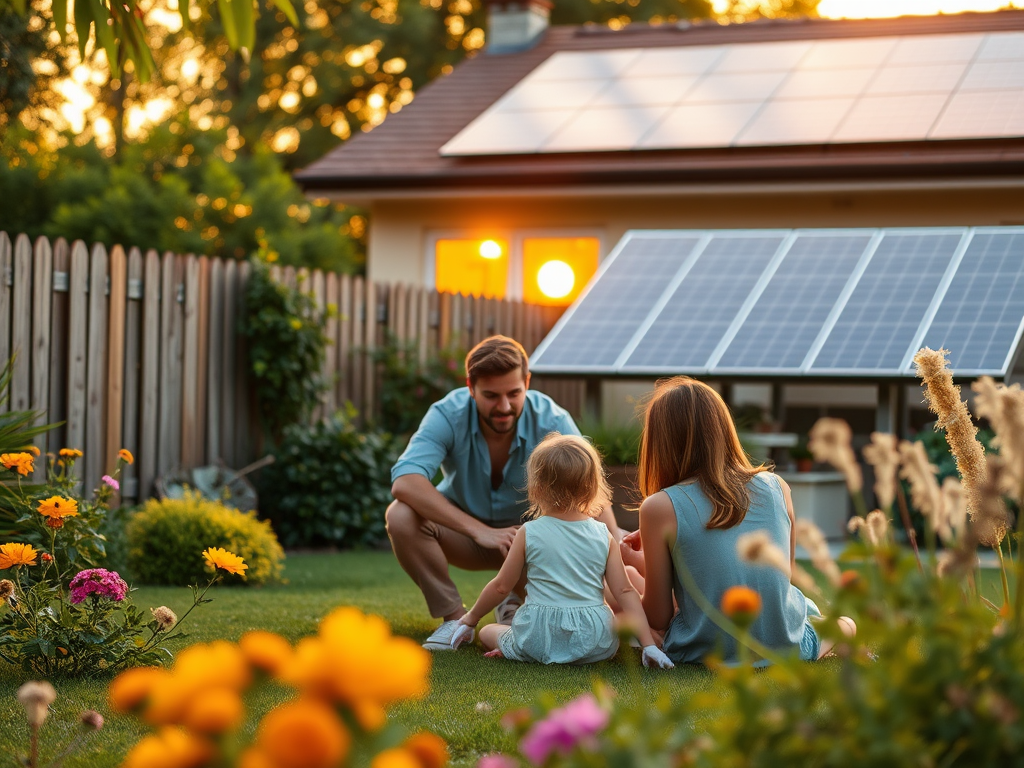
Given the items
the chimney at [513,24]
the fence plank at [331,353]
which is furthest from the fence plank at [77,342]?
the chimney at [513,24]

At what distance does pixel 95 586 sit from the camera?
371 cm

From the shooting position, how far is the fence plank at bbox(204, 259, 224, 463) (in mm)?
8523

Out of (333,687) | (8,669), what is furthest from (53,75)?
(333,687)

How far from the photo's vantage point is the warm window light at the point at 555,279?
1352 cm

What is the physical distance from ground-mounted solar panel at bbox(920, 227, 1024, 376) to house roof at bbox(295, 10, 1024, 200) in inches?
67.8

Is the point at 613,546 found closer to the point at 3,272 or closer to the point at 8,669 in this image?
the point at 8,669

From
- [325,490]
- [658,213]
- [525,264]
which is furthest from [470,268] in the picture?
[325,490]

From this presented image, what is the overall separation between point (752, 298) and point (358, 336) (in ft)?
10.4

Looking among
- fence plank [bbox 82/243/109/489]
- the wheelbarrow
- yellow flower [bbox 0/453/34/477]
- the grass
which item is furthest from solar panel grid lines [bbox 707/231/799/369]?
yellow flower [bbox 0/453/34/477]

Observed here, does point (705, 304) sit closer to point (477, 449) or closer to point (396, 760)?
point (477, 449)

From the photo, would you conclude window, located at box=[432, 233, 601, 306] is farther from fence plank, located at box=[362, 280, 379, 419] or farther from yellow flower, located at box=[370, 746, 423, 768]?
yellow flower, located at box=[370, 746, 423, 768]

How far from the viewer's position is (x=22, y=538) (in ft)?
16.1

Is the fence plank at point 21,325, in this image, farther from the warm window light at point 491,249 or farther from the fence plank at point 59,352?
the warm window light at point 491,249

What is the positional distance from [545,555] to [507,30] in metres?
13.5
